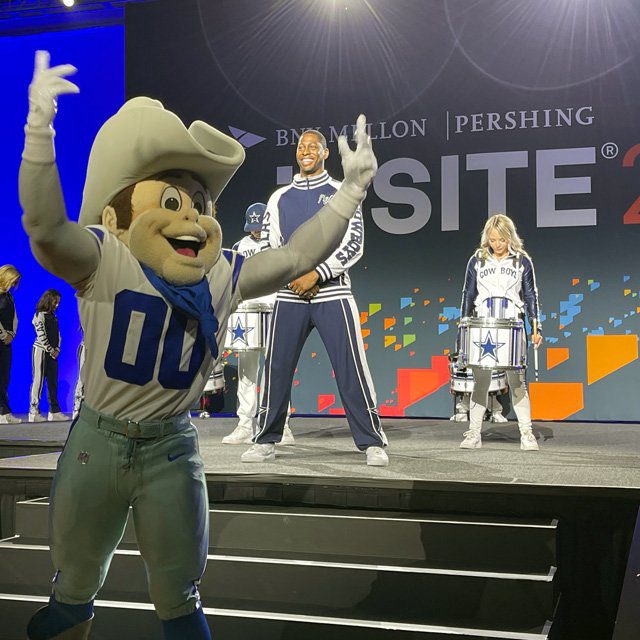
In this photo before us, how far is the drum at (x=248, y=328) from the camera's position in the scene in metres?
5.86

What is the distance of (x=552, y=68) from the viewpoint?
8.31m

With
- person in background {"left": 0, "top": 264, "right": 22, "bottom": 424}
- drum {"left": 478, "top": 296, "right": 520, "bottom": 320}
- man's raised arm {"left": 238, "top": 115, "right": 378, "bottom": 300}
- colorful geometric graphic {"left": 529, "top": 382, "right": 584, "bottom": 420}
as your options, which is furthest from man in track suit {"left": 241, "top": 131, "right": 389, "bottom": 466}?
person in background {"left": 0, "top": 264, "right": 22, "bottom": 424}

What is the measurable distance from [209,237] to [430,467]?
2420mm

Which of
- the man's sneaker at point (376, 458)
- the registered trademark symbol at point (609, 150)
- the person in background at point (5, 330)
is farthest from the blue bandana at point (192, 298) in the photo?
the registered trademark symbol at point (609, 150)

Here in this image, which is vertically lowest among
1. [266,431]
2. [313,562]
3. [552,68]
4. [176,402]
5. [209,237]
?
[313,562]

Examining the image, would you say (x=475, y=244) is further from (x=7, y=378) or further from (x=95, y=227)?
(x=95, y=227)

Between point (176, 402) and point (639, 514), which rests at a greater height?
point (176, 402)

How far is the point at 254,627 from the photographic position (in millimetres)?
2994

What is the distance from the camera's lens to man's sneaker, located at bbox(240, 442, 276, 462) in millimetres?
4430

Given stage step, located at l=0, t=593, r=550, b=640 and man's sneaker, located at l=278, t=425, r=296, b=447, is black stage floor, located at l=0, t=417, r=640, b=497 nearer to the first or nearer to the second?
man's sneaker, located at l=278, t=425, r=296, b=447

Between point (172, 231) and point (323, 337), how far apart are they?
2.43 meters

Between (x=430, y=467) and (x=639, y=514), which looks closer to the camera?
(x=639, y=514)

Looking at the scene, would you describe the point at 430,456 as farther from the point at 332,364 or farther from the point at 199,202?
the point at 199,202

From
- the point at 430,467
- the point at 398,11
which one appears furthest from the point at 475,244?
the point at 430,467
